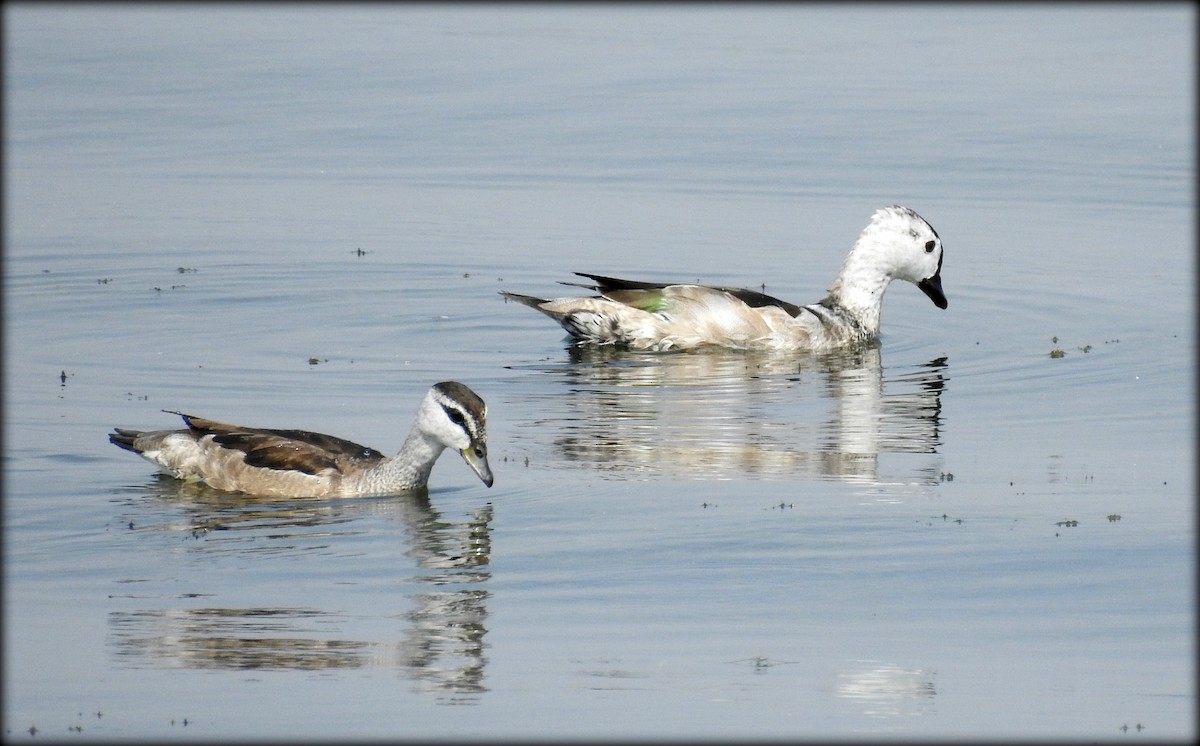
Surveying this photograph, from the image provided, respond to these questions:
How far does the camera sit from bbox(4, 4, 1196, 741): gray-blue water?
9414mm

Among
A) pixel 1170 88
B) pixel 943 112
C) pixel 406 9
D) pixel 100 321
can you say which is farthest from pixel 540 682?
pixel 406 9

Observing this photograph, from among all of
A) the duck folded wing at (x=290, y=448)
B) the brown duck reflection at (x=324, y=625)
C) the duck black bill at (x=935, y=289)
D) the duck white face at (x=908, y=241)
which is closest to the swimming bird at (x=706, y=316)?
the duck white face at (x=908, y=241)

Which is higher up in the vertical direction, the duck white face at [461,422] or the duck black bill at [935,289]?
the duck black bill at [935,289]

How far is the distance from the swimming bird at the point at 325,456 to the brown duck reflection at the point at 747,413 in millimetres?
1322

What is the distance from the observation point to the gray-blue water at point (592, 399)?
941cm

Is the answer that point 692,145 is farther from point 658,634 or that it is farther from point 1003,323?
point 658,634

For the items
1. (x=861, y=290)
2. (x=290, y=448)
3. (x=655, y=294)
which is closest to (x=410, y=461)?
(x=290, y=448)

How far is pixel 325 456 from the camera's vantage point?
1264cm

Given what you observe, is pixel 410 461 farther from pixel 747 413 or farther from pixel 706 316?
pixel 706 316

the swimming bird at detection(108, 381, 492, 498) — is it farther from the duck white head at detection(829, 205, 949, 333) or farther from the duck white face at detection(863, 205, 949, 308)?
the duck white face at detection(863, 205, 949, 308)

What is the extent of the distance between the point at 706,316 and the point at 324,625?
28.8 feet

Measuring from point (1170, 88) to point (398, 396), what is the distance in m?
24.1

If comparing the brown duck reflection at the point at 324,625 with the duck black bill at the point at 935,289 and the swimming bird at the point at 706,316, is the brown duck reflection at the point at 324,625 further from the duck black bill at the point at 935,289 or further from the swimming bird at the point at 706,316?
the duck black bill at the point at 935,289

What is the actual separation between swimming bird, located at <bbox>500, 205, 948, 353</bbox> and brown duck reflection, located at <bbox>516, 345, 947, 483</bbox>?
17 cm
